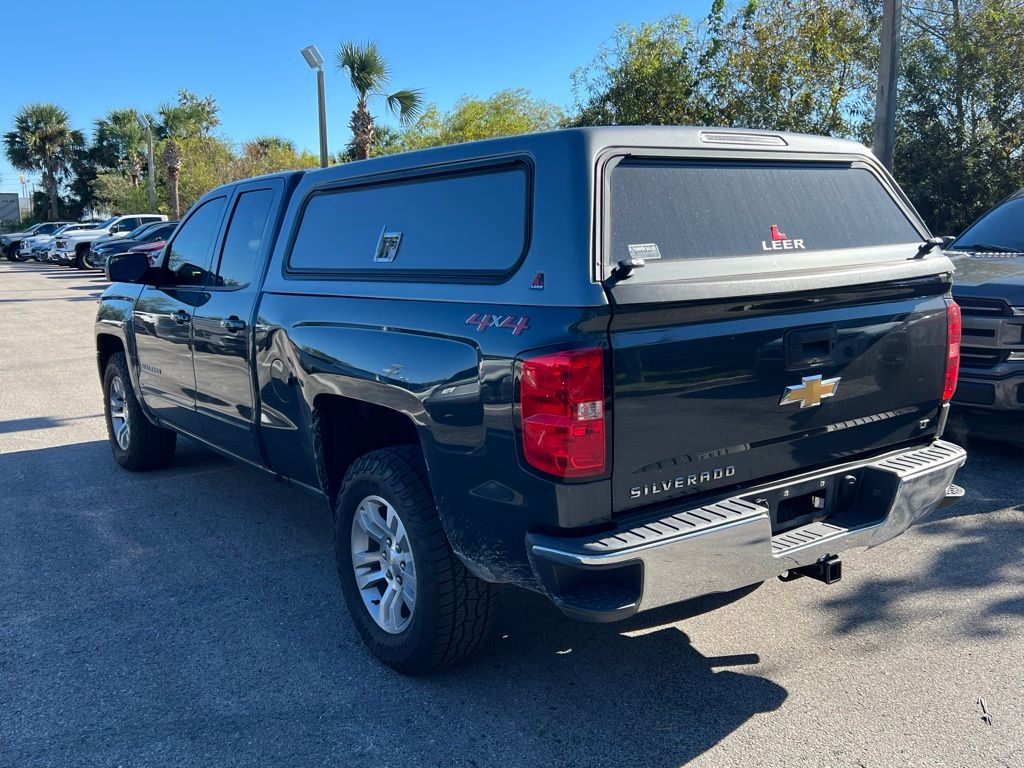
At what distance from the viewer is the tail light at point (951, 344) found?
12.5ft

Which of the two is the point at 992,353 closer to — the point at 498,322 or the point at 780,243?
the point at 780,243

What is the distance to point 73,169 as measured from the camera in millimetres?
55875

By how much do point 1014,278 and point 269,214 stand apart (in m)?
4.70

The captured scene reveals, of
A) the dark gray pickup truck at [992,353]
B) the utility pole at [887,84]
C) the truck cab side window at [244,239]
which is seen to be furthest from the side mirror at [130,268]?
the utility pole at [887,84]

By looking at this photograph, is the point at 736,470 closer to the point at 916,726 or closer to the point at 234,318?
the point at 916,726

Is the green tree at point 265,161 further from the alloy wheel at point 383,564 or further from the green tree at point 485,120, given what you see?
the alloy wheel at point 383,564

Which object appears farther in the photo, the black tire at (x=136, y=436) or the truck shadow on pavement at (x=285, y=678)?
the black tire at (x=136, y=436)

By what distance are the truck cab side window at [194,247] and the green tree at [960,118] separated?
51.3 feet

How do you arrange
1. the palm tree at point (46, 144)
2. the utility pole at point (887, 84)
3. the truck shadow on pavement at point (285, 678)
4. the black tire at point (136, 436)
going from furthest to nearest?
the palm tree at point (46, 144) < the utility pole at point (887, 84) < the black tire at point (136, 436) < the truck shadow on pavement at point (285, 678)

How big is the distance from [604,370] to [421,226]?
124cm

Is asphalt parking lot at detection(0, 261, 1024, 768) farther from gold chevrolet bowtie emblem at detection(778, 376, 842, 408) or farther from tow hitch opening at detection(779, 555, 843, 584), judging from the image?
gold chevrolet bowtie emblem at detection(778, 376, 842, 408)

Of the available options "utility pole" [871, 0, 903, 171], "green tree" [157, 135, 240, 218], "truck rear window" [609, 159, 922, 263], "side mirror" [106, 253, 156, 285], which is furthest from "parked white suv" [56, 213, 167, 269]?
"truck rear window" [609, 159, 922, 263]

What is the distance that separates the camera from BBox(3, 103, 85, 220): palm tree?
53938 millimetres

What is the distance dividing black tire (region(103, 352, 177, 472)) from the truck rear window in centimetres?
421
